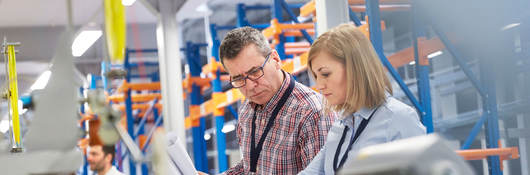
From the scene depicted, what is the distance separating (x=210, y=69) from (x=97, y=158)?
632cm

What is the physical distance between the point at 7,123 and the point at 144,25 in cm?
858

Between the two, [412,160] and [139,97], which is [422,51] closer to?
[412,160]

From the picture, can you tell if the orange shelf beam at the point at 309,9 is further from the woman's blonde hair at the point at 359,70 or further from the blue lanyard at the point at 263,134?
the woman's blonde hair at the point at 359,70

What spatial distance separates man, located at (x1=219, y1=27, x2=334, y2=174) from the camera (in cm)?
226

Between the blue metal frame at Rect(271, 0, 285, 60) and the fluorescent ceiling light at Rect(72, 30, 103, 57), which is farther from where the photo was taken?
the blue metal frame at Rect(271, 0, 285, 60)

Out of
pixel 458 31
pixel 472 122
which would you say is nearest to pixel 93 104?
pixel 458 31

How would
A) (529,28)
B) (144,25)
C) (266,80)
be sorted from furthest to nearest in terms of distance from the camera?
(144,25)
(529,28)
(266,80)

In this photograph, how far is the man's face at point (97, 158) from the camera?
705 millimetres

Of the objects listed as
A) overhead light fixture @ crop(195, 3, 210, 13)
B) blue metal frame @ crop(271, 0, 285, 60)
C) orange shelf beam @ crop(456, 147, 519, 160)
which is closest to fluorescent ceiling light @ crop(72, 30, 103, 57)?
orange shelf beam @ crop(456, 147, 519, 160)

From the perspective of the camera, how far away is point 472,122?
7008 millimetres

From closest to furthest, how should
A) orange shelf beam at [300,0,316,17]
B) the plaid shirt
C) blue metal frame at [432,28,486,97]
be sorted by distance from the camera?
the plaid shirt
blue metal frame at [432,28,486,97]
orange shelf beam at [300,0,316,17]

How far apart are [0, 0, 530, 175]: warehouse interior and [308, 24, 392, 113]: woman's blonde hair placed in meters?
0.51

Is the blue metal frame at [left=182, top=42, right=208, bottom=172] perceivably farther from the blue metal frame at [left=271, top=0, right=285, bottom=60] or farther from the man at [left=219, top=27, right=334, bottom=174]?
the man at [left=219, top=27, right=334, bottom=174]

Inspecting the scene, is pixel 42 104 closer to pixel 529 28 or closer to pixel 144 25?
pixel 529 28
